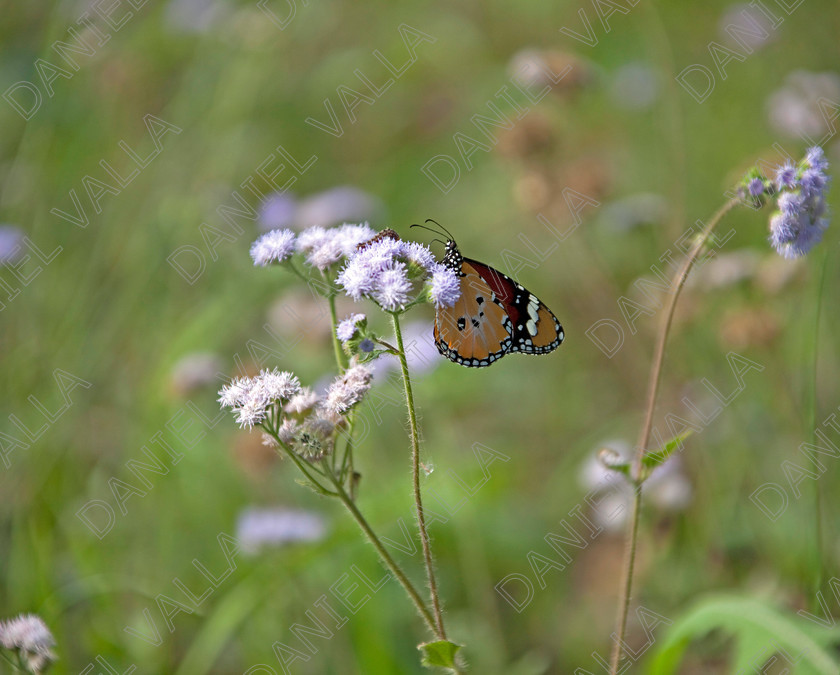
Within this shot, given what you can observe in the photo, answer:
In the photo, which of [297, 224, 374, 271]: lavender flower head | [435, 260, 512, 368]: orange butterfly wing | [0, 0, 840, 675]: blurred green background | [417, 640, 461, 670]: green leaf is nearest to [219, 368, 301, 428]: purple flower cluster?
[297, 224, 374, 271]: lavender flower head

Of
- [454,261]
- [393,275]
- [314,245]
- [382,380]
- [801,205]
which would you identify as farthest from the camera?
[382,380]

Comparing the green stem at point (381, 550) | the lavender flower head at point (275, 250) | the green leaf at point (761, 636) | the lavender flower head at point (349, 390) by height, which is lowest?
the green stem at point (381, 550)

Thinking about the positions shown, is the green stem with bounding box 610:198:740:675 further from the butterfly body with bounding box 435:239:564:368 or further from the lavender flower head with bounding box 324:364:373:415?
the lavender flower head with bounding box 324:364:373:415

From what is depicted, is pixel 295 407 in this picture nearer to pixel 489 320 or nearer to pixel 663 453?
pixel 489 320

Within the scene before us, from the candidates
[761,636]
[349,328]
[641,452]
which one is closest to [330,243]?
[349,328]

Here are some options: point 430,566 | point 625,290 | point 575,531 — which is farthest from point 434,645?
point 625,290

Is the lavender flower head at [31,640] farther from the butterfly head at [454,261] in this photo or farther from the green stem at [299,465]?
the butterfly head at [454,261]

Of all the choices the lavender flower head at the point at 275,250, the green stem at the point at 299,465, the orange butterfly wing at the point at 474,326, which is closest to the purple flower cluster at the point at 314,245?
the lavender flower head at the point at 275,250
